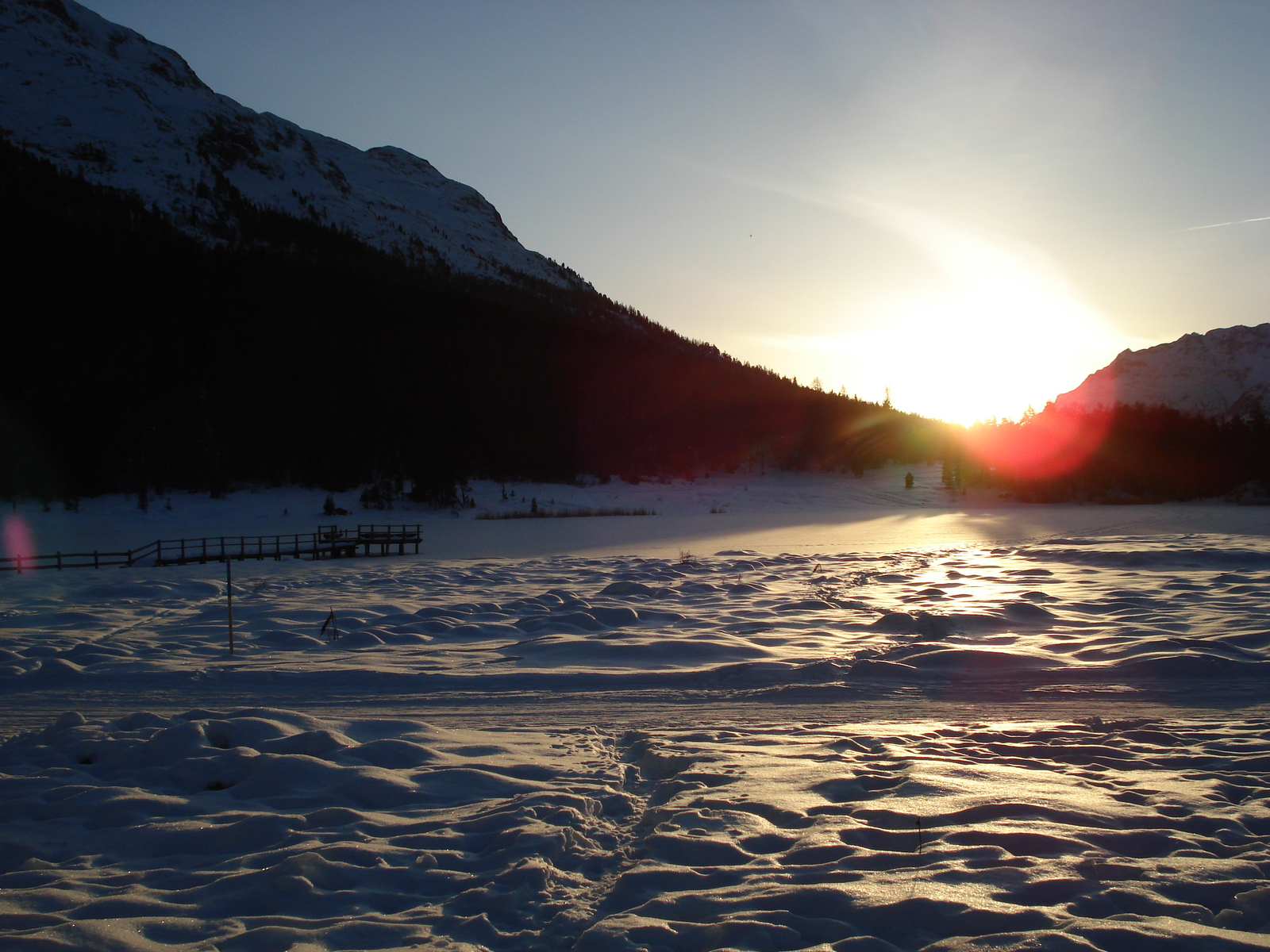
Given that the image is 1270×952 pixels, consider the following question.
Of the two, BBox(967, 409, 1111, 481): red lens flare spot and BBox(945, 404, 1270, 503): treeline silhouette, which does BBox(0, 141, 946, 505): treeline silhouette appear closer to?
BBox(967, 409, 1111, 481): red lens flare spot

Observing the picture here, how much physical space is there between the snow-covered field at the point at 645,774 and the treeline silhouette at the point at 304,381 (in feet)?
129

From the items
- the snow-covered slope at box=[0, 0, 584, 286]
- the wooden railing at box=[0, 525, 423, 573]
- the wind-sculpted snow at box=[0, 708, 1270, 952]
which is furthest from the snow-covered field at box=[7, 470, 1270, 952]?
the snow-covered slope at box=[0, 0, 584, 286]

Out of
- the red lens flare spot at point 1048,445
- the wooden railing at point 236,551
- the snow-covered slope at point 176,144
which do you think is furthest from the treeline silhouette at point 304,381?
the red lens flare spot at point 1048,445

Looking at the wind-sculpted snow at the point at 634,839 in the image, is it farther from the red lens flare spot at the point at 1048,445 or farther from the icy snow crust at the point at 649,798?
the red lens flare spot at the point at 1048,445

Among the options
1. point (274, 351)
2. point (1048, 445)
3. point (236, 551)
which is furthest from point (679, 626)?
point (1048, 445)

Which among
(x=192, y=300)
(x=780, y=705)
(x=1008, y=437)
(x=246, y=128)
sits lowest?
(x=780, y=705)

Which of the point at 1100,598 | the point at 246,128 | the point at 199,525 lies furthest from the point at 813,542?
the point at 246,128

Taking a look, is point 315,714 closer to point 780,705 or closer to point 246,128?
point 780,705

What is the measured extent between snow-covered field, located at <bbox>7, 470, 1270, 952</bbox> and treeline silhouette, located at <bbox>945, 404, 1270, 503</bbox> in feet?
157

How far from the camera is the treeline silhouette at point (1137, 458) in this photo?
54.2m

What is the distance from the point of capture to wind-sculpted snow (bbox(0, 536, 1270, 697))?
8797mm

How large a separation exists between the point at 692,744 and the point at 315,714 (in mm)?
3909

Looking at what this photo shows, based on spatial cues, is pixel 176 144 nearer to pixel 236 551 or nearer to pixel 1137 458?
pixel 236 551

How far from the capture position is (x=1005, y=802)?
16.0 ft
